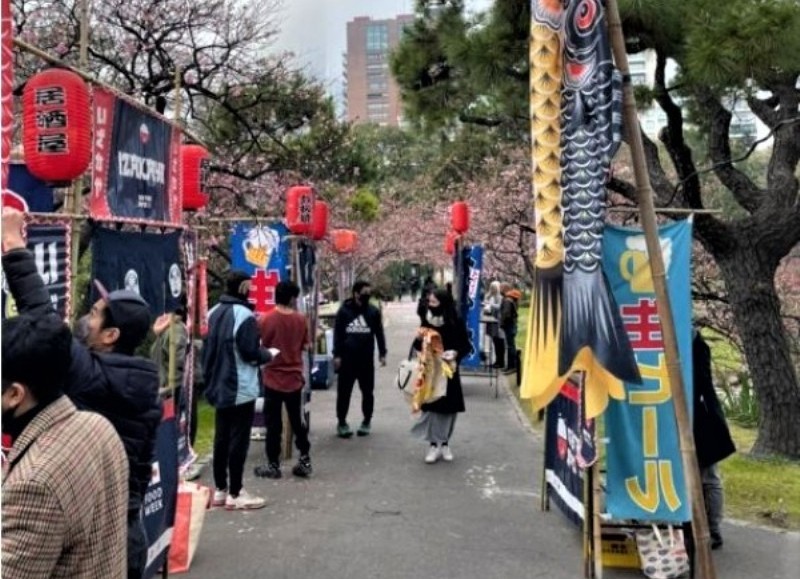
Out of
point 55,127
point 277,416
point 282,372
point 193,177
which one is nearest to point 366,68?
point 193,177

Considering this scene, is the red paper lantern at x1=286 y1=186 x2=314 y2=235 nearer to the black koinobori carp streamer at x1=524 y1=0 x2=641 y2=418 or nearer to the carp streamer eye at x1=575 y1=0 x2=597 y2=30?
the black koinobori carp streamer at x1=524 y1=0 x2=641 y2=418

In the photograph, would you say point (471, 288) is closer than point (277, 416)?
No

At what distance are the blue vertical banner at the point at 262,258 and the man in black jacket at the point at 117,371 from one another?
18.1 feet

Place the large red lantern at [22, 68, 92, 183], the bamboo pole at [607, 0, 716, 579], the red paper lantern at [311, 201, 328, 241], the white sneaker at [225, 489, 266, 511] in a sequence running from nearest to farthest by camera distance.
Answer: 1. the large red lantern at [22, 68, 92, 183]
2. the bamboo pole at [607, 0, 716, 579]
3. the white sneaker at [225, 489, 266, 511]
4. the red paper lantern at [311, 201, 328, 241]

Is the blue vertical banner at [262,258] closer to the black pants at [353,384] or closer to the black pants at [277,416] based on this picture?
the black pants at [353,384]

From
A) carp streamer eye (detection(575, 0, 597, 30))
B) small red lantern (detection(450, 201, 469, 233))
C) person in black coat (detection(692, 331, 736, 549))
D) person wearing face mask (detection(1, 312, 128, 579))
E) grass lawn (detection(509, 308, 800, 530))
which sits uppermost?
carp streamer eye (detection(575, 0, 597, 30))

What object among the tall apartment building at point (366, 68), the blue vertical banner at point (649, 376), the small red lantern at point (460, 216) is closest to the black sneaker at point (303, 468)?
the blue vertical banner at point (649, 376)

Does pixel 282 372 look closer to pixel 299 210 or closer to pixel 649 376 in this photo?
pixel 299 210

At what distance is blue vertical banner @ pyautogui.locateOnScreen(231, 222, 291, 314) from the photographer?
888 cm

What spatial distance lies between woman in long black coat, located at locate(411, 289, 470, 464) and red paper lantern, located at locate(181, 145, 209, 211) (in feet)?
8.46

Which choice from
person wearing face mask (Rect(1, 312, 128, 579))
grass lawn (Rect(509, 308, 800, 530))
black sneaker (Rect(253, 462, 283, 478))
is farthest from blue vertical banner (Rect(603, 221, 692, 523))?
person wearing face mask (Rect(1, 312, 128, 579))

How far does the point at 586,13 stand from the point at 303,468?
484 centimetres

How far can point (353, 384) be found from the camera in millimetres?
9164

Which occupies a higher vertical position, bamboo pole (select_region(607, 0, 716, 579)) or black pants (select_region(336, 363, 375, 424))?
bamboo pole (select_region(607, 0, 716, 579))
